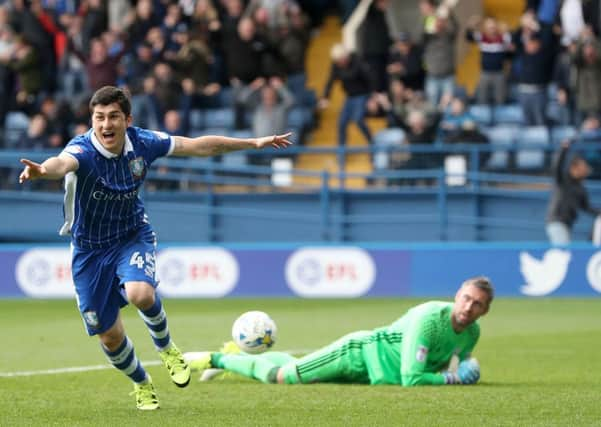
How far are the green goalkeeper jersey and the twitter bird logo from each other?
991 centimetres

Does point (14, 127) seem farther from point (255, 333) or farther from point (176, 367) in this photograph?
point (176, 367)

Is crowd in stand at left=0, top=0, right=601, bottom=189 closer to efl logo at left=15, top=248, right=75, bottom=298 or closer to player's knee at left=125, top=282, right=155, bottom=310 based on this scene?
efl logo at left=15, top=248, right=75, bottom=298

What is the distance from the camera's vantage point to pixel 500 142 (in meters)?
22.2

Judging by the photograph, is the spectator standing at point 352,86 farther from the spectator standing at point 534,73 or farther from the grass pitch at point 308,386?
the grass pitch at point 308,386

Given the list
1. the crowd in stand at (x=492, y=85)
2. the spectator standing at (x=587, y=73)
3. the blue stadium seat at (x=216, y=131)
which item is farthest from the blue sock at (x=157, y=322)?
the blue stadium seat at (x=216, y=131)

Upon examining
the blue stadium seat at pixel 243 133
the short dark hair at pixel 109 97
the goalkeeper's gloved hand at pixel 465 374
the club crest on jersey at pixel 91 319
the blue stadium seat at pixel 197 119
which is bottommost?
the goalkeeper's gloved hand at pixel 465 374

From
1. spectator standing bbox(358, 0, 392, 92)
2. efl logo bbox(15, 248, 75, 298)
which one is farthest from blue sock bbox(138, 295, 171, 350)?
spectator standing bbox(358, 0, 392, 92)

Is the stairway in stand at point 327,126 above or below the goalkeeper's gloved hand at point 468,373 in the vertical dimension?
above

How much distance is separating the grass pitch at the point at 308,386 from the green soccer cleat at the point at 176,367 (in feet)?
0.57

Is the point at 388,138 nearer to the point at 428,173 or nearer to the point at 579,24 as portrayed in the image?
the point at 428,173

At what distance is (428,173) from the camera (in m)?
21.2

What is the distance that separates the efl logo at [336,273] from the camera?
66.4 ft

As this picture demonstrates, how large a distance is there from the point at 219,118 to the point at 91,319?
50.4ft

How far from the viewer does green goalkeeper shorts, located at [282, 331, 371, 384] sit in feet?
33.2
